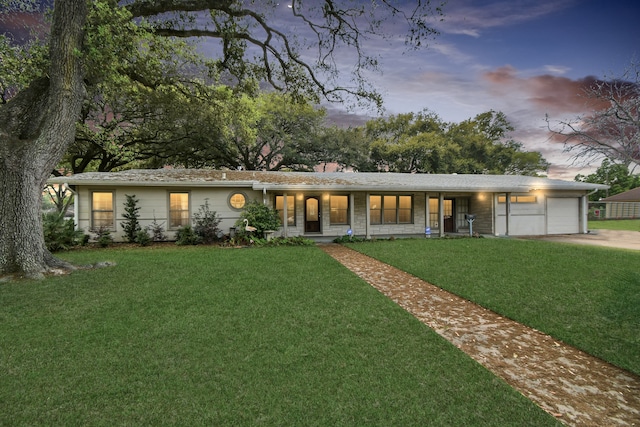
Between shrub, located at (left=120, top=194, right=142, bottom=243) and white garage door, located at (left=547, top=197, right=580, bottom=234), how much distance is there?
19111mm

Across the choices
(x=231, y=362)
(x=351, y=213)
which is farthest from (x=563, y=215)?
(x=231, y=362)

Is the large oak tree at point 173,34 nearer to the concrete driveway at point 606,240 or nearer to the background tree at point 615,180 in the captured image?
the concrete driveway at point 606,240

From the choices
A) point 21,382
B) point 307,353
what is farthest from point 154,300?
point 307,353

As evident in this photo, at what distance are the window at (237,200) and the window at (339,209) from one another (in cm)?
390

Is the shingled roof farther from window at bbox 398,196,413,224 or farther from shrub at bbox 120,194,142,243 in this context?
window at bbox 398,196,413,224

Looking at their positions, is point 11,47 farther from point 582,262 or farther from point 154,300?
point 582,262

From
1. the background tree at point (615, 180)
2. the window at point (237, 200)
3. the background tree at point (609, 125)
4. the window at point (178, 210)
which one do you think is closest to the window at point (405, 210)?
the background tree at point (609, 125)

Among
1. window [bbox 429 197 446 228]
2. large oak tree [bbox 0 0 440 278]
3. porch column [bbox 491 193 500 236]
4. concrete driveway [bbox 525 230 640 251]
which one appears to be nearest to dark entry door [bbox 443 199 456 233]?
window [bbox 429 197 446 228]

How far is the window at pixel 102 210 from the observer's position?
11.5 metres

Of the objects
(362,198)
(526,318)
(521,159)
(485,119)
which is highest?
(485,119)

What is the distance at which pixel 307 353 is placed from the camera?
3.16 metres

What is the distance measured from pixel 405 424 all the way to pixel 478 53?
43.2 ft

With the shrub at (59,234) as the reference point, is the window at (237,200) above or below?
above

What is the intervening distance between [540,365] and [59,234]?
1307 cm
